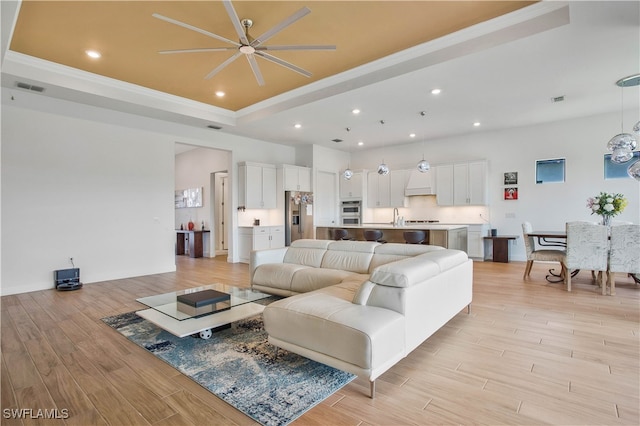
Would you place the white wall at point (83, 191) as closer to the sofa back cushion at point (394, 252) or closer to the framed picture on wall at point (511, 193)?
the sofa back cushion at point (394, 252)

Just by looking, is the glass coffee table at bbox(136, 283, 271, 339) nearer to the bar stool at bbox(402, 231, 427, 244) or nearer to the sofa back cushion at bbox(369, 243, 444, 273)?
the sofa back cushion at bbox(369, 243, 444, 273)

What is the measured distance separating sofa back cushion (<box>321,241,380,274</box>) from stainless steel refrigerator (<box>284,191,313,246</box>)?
4.19 meters

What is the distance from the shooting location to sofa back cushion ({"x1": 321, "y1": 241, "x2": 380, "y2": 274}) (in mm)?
3938

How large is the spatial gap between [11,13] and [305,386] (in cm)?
414

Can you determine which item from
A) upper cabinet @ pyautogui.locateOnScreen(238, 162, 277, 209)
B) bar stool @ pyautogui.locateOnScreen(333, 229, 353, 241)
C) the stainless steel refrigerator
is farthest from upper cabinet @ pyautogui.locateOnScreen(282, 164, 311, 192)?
bar stool @ pyautogui.locateOnScreen(333, 229, 353, 241)

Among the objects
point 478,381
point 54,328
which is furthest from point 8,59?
point 478,381

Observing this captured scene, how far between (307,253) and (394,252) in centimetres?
127

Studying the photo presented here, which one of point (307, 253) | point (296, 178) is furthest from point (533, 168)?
point (307, 253)

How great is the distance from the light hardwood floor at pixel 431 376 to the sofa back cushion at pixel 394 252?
0.81m

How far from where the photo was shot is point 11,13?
2.97 meters

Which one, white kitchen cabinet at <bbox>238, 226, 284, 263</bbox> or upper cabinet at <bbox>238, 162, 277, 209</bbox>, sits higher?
upper cabinet at <bbox>238, 162, 277, 209</bbox>

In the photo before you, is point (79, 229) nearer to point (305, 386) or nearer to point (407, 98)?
point (305, 386)

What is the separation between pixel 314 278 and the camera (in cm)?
371

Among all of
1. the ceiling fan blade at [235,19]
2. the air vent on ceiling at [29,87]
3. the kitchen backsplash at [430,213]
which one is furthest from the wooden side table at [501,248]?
the air vent on ceiling at [29,87]
